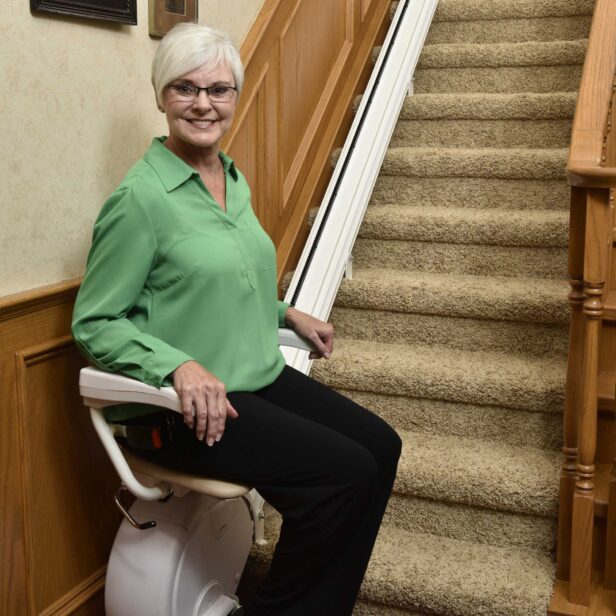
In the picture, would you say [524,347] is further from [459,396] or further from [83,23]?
[83,23]

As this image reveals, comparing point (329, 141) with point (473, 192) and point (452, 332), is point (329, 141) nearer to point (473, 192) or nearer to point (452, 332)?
point (473, 192)

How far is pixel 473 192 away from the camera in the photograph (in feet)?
10.6

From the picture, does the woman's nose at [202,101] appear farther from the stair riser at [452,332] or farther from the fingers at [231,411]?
the stair riser at [452,332]

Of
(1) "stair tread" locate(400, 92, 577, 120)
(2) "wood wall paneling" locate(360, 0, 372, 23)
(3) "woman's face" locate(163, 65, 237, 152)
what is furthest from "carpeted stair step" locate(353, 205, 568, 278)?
(3) "woman's face" locate(163, 65, 237, 152)

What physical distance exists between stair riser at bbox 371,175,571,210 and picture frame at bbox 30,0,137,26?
5.04 feet

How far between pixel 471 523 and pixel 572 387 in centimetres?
51

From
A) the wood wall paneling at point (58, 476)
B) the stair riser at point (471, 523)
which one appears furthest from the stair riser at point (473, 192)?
the wood wall paneling at point (58, 476)

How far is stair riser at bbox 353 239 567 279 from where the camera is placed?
9.55 ft

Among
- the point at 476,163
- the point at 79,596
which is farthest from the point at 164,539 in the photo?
the point at 476,163

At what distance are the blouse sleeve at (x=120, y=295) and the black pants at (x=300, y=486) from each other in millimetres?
192

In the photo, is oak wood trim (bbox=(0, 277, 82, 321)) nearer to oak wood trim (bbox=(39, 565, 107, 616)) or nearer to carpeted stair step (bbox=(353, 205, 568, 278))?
oak wood trim (bbox=(39, 565, 107, 616))

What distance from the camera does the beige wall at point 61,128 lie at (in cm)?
170

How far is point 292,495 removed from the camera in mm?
1656

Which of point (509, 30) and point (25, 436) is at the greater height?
point (509, 30)
